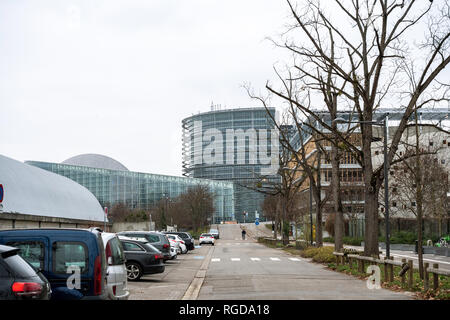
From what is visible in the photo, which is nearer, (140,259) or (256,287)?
(256,287)

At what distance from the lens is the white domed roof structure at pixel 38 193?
34.3 metres

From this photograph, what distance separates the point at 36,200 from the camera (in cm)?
3856

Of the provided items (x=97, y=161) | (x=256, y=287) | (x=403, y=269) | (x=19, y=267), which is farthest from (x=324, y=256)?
(x=97, y=161)

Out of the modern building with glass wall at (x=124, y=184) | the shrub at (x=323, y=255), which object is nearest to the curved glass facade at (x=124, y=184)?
the modern building with glass wall at (x=124, y=184)

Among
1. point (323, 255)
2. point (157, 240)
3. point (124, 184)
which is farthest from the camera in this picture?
point (124, 184)

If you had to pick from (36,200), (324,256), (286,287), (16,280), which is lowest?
(324,256)

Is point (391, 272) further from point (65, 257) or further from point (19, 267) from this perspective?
point (19, 267)

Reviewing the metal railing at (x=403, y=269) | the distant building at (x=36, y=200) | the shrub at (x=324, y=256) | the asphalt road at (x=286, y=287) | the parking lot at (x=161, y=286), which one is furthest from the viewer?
the shrub at (x=324, y=256)

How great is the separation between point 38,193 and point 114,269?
2963 cm

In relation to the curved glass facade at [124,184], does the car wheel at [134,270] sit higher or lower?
lower

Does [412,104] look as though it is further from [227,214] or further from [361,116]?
[227,214]

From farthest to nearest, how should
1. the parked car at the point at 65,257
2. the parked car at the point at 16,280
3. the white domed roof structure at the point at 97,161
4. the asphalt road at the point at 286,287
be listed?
the white domed roof structure at the point at 97,161, the asphalt road at the point at 286,287, the parked car at the point at 65,257, the parked car at the point at 16,280

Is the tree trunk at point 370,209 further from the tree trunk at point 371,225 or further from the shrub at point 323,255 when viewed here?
the shrub at point 323,255

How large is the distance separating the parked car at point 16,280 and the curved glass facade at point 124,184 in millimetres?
119635
